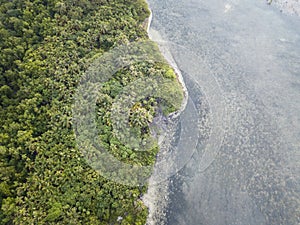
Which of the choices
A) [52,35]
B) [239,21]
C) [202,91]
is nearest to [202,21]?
[239,21]

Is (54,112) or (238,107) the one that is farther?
(238,107)

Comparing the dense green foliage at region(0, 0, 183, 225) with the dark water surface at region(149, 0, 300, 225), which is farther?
the dark water surface at region(149, 0, 300, 225)

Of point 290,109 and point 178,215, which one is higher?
→ point 290,109

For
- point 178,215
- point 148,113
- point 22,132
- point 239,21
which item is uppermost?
point 239,21

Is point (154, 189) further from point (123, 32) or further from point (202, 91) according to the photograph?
point (123, 32)

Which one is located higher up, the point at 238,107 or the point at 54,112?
the point at 238,107
